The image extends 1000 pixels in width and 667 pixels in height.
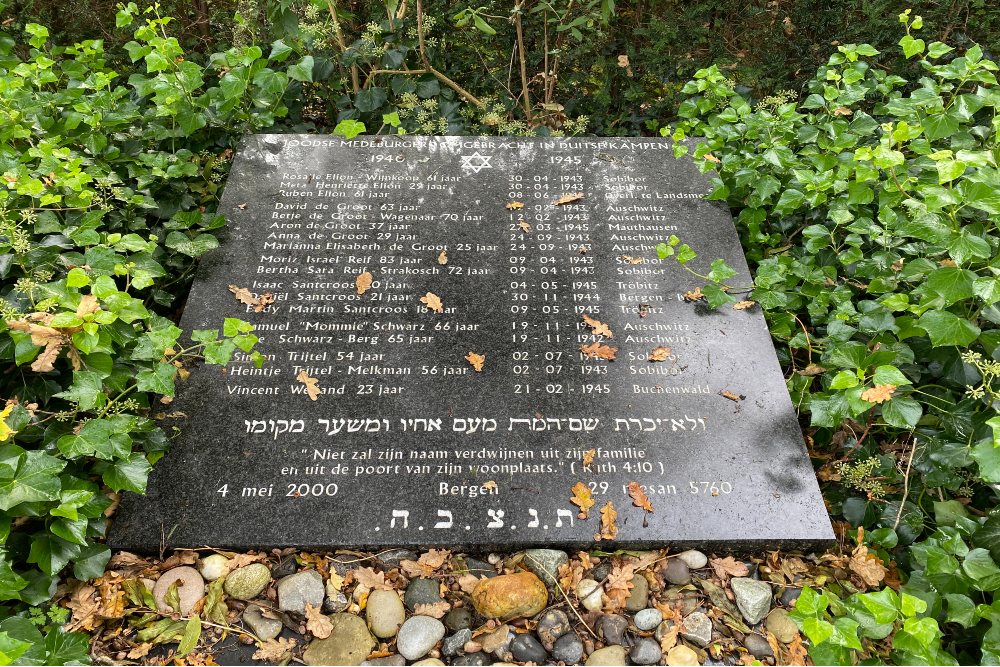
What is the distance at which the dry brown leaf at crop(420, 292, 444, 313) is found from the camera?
10.3 ft

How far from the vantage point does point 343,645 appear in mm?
2254

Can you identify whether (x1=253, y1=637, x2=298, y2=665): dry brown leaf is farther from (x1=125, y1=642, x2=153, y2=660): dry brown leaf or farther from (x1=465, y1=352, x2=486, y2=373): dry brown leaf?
(x1=465, y1=352, x2=486, y2=373): dry brown leaf

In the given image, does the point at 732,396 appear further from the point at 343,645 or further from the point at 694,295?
the point at 343,645

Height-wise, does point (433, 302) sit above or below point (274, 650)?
above

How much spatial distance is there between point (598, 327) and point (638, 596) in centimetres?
127

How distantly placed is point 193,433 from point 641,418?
206 cm

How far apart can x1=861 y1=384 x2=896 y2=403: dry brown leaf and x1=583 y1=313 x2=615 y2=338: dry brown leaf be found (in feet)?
3.70

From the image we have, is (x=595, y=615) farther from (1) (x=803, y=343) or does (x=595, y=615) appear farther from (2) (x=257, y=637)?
(1) (x=803, y=343)

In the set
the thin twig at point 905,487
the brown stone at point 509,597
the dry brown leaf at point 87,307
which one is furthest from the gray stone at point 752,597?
the dry brown leaf at point 87,307

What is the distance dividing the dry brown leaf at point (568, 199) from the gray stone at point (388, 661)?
8.39ft

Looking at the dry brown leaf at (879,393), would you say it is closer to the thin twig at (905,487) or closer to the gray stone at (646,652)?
the thin twig at (905,487)

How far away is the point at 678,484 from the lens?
2.55m

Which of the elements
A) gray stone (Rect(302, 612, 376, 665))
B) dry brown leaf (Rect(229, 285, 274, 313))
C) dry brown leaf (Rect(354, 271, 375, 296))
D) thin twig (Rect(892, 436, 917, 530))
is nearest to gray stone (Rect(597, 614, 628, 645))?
gray stone (Rect(302, 612, 376, 665))

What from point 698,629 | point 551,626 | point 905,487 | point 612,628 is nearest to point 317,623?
point 551,626
